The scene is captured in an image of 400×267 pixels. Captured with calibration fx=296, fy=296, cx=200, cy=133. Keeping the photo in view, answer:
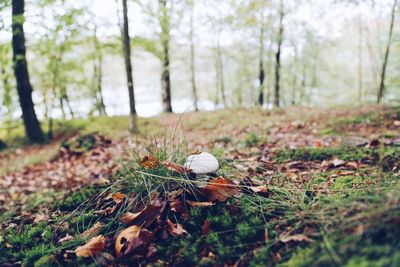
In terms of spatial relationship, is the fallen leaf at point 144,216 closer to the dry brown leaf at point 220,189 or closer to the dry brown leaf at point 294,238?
the dry brown leaf at point 220,189

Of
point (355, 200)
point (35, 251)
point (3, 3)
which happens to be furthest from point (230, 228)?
point (3, 3)

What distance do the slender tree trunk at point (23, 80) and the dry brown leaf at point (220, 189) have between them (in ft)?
22.6

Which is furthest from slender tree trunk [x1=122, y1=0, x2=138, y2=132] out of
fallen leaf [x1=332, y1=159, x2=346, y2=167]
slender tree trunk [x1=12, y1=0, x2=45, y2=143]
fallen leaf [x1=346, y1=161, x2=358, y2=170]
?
fallen leaf [x1=346, y1=161, x2=358, y2=170]

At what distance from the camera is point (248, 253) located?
164 cm

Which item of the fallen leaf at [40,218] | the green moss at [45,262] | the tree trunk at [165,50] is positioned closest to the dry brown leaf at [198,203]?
the green moss at [45,262]

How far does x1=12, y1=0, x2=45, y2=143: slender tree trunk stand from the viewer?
7180 mm

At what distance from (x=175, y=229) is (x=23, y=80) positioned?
A: 308 inches

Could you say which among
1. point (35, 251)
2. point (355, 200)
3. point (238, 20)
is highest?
point (238, 20)

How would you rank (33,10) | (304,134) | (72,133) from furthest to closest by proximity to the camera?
(72,133) → (33,10) → (304,134)

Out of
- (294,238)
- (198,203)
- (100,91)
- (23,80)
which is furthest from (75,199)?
(100,91)

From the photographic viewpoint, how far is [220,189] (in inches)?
82.7

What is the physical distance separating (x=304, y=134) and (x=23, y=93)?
7284mm

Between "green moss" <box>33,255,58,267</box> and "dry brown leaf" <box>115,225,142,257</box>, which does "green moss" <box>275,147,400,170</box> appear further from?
"green moss" <box>33,255,58,267</box>

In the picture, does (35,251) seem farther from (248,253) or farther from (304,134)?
(304,134)
